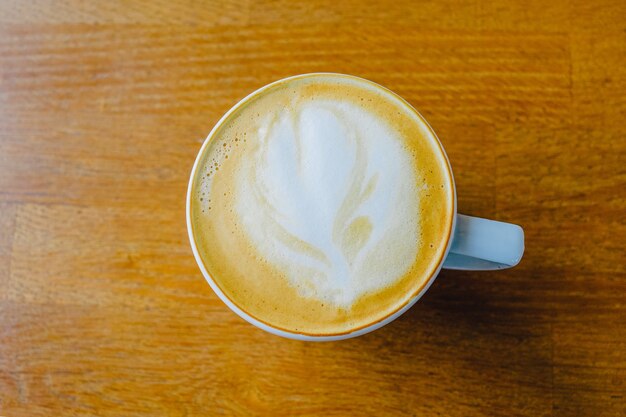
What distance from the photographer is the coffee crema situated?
1.68ft

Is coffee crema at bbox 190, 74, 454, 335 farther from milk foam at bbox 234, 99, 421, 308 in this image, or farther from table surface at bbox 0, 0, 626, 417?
table surface at bbox 0, 0, 626, 417

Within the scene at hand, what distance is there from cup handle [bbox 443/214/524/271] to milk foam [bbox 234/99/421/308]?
1.7 inches

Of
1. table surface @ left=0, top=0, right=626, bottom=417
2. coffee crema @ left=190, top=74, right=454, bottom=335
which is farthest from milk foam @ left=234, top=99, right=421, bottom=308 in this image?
table surface @ left=0, top=0, right=626, bottom=417

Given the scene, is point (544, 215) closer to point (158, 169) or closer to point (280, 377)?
point (280, 377)

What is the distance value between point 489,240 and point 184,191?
0.35m

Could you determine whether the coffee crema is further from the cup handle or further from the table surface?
the table surface

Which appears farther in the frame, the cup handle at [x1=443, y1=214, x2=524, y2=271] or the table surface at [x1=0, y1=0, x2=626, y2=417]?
the table surface at [x1=0, y1=0, x2=626, y2=417]

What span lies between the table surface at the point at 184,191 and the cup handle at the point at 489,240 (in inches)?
4.6

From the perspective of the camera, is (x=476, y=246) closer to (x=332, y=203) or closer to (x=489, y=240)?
(x=489, y=240)

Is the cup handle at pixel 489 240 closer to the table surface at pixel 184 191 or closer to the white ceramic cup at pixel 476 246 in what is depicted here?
the white ceramic cup at pixel 476 246

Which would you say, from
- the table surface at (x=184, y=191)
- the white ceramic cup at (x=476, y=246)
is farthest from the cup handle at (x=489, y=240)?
the table surface at (x=184, y=191)

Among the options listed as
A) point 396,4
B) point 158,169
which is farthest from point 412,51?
point 158,169

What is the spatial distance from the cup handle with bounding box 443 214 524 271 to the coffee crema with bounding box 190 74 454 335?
0.07 ft

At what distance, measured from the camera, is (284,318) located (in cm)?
51
